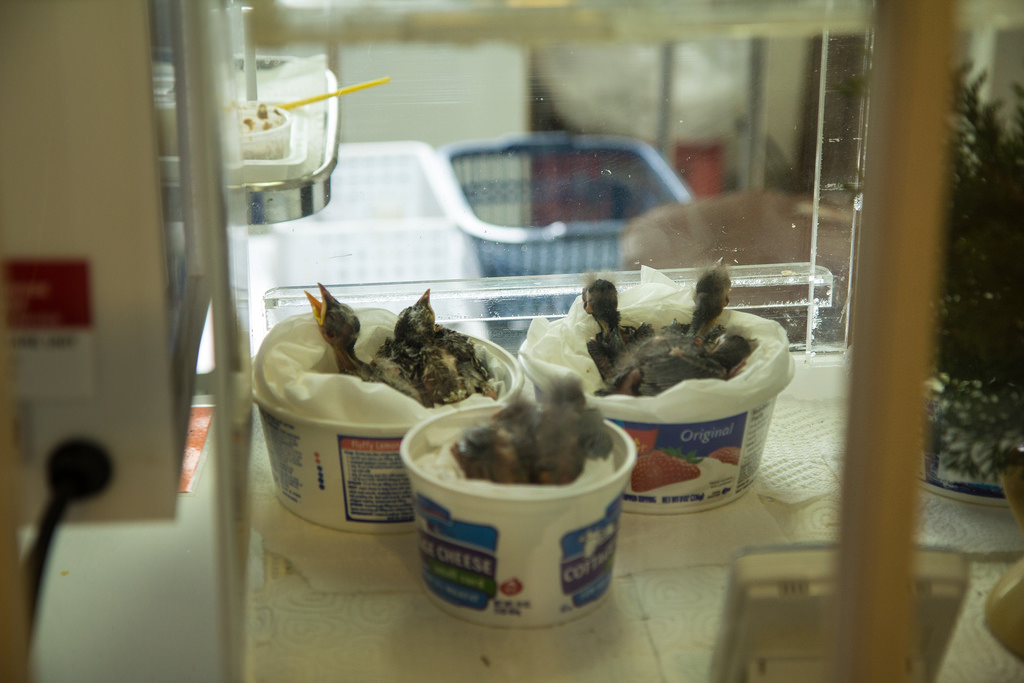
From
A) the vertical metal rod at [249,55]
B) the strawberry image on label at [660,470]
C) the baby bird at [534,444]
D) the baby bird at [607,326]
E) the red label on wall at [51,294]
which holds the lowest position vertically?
the strawberry image on label at [660,470]

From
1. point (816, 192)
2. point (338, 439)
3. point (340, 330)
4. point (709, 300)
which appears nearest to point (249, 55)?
point (340, 330)

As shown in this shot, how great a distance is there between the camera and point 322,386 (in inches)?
30.4

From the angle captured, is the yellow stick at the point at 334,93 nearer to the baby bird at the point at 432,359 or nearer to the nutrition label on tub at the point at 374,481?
the baby bird at the point at 432,359

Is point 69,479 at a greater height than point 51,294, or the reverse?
point 51,294

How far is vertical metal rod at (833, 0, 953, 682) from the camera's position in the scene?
37 centimetres

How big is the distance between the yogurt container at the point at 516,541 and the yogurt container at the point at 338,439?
2.6 inches

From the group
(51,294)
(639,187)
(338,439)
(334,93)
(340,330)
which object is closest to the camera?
(51,294)

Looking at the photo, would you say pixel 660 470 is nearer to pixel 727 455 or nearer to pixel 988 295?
pixel 727 455

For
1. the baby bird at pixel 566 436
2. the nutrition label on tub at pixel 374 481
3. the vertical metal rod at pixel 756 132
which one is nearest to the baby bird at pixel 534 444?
the baby bird at pixel 566 436

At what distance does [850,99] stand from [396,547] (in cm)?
71

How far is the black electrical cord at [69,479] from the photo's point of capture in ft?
1.59

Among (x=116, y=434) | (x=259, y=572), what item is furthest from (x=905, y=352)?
(x=259, y=572)

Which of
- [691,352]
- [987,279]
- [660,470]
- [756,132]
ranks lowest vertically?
[660,470]

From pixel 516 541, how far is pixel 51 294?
0.35 metres
